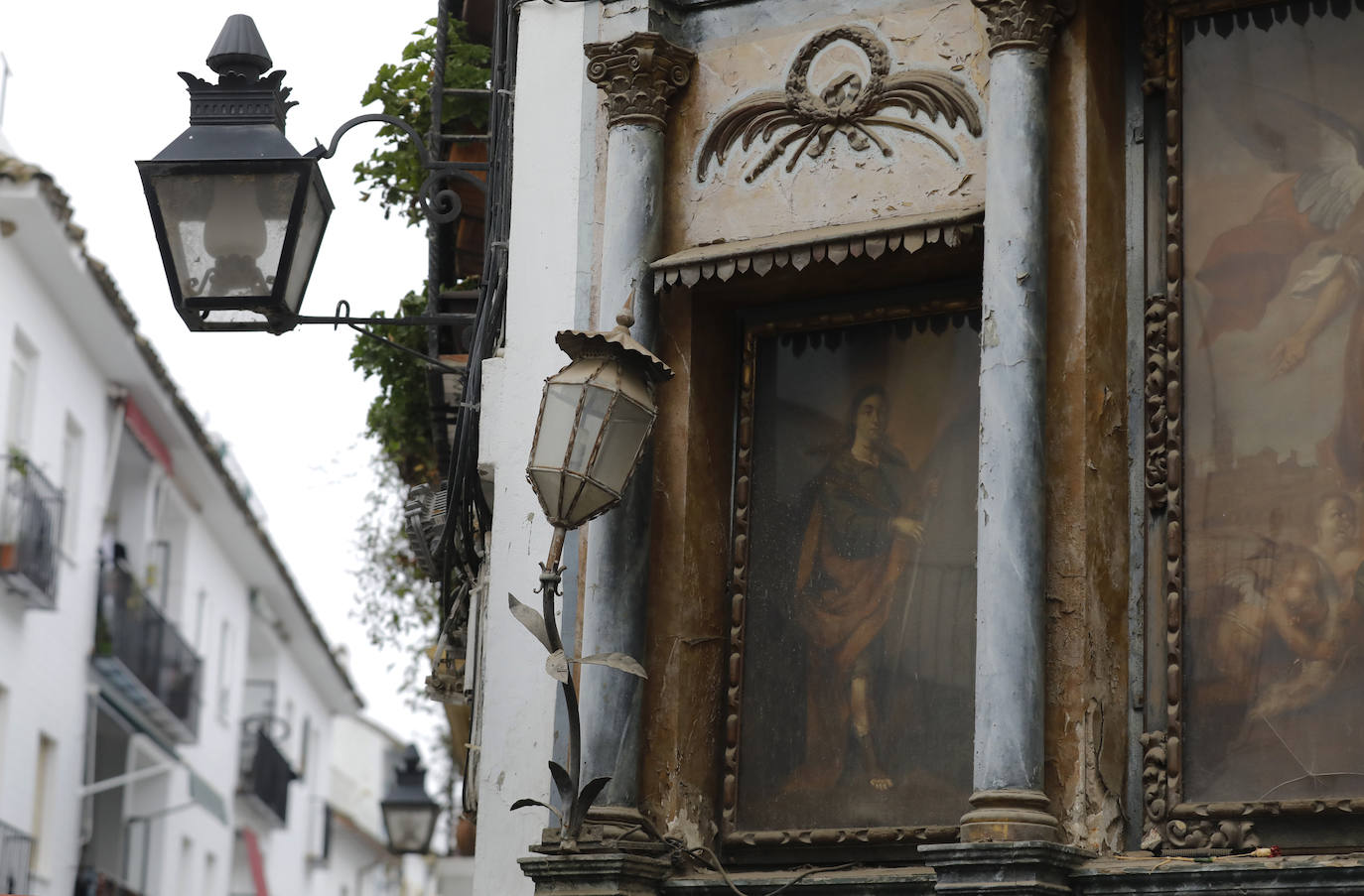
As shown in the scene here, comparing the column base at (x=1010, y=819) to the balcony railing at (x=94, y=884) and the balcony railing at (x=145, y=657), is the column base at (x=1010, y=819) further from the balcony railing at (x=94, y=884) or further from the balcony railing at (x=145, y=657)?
the balcony railing at (x=145, y=657)

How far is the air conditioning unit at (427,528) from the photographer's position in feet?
38.4

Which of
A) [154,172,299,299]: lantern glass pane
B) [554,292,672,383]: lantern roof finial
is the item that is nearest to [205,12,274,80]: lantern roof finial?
[154,172,299,299]: lantern glass pane

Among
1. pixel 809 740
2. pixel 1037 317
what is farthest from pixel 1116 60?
pixel 809 740

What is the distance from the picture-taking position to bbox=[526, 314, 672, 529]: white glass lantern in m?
7.69

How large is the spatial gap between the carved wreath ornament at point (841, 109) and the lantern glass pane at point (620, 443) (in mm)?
1279

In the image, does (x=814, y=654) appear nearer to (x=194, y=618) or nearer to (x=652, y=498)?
(x=652, y=498)

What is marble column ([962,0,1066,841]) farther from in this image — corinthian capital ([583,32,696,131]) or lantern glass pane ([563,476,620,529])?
corinthian capital ([583,32,696,131])

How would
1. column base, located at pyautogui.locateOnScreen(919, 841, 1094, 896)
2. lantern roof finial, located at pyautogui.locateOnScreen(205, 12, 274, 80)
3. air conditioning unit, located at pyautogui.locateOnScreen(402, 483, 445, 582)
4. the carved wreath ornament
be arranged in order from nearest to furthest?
1. column base, located at pyautogui.locateOnScreen(919, 841, 1094, 896)
2. the carved wreath ornament
3. lantern roof finial, located at pyautogui.locateOnScreen(205, 12, 274, 80)
4. air conditioning unit, located at pyautogui.locateOnScreen(402, 483, 445, 582)

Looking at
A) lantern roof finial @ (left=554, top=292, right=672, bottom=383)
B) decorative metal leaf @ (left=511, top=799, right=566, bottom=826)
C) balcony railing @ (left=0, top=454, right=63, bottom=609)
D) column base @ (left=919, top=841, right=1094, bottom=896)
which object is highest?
balcony railing @ (left=0, top=454, right=63, bottom=609)

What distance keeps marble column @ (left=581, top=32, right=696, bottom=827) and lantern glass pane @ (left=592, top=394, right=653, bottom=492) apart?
1.90 feet

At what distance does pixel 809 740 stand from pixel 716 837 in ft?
1.58

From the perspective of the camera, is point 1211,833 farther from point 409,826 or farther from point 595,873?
point 409,826

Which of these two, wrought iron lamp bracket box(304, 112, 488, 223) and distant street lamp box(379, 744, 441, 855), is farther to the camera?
distant street lamp box(379, 744, 441, 855)

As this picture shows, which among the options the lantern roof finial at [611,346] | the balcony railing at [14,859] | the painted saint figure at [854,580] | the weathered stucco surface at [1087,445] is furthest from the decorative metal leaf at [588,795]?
the balcony railing at [14,859]
